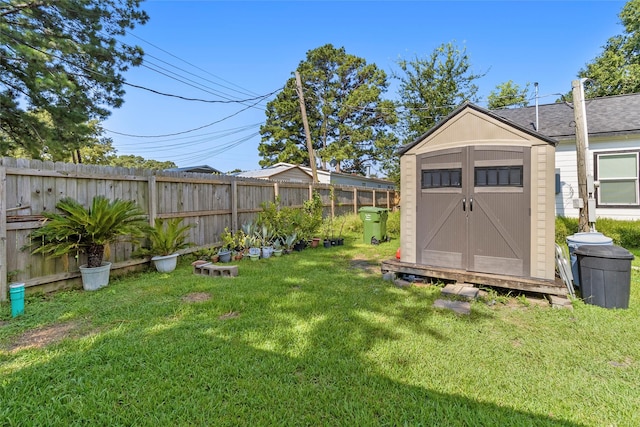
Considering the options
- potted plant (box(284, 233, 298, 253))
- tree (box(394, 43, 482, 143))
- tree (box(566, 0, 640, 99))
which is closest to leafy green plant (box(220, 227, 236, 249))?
potted plant (box(284, 233, 298, 253))

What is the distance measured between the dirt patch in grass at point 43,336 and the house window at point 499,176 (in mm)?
5191

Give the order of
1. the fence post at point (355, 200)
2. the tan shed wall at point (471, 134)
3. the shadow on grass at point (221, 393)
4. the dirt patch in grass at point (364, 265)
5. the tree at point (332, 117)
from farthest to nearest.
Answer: the tree at point (332, 117) < the fence post at point (355, 200) < the dirt patch in grass at point (364, 265) < the tan shed wall at point (471, 134) < the shadow on grass at point (221, 393)

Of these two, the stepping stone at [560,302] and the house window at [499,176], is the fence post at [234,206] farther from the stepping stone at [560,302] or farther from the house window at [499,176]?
the stepping stone at [560,302]

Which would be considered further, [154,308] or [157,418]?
[154,308]

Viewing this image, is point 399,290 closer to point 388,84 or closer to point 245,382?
point 245,382

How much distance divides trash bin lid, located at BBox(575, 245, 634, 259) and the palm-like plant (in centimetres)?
632

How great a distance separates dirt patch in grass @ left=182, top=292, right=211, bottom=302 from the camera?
157 inches

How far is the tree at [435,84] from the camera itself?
13.6 m

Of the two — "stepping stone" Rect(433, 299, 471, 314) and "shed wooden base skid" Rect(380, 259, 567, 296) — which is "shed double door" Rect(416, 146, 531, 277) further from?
"stepping stone" Rect(433, 299, 471, 314)

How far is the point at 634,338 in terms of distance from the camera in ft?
9.44

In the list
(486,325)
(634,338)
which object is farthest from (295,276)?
(634,338)

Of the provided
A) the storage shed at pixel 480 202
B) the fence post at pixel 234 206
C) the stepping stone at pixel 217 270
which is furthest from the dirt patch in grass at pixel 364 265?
the fence post at pixel 234 206

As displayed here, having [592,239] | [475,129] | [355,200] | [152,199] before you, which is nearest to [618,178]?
[592,239]

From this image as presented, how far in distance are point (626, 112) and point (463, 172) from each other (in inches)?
302
